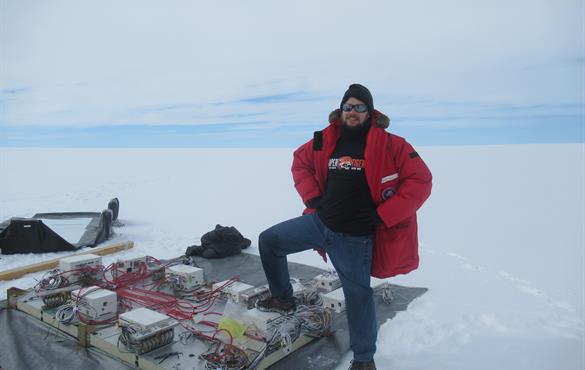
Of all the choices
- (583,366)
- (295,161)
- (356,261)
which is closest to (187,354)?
(356,261)

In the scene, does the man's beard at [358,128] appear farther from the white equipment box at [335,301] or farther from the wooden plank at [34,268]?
the wooden plank at [34,268]

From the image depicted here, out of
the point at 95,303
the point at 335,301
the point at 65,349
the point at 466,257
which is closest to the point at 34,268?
the point at 95,303

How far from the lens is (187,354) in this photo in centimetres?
254

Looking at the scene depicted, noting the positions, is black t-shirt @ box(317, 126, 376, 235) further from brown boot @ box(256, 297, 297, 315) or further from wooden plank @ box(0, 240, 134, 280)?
wooden plank @ box(0, 240, 134, 280)

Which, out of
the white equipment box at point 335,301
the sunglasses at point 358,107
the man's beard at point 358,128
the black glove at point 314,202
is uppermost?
the sunglasses at point 358,107

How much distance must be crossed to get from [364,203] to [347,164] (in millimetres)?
238

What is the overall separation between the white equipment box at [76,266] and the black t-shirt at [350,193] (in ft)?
7.69

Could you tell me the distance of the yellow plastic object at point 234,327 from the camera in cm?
260

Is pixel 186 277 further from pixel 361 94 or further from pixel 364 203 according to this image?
pixel 361 94

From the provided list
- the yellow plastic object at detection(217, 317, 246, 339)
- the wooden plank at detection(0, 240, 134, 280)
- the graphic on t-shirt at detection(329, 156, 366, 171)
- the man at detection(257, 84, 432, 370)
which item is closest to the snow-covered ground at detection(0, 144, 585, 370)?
the wooden plank at detection(0, 240, 134, 280)

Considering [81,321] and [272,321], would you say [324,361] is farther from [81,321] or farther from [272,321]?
[81,321]

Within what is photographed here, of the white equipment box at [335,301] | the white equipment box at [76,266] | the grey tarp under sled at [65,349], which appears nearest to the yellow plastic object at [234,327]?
the grey tarp under sled at [65,349]

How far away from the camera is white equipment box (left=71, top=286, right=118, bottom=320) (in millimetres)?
2943

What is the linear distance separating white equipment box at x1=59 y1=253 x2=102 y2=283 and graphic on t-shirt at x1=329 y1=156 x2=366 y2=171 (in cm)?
244
